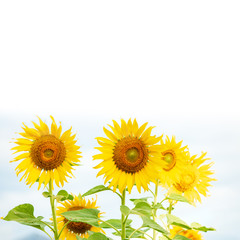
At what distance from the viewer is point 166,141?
11.6ft

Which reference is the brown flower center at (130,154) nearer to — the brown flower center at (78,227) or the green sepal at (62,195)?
the green sepal at (62,195)

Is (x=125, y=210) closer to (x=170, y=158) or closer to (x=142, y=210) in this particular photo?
(x=142, y=210)

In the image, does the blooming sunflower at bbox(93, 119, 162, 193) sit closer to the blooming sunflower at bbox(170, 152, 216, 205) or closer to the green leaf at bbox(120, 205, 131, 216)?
the green leaf at bbox(120, 205, 131, 216)

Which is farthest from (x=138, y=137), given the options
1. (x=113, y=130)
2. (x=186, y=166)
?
(x=186, y=166)

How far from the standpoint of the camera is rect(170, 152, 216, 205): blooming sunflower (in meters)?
3.72

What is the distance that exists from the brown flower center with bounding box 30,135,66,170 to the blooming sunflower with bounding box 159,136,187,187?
0.93 metres

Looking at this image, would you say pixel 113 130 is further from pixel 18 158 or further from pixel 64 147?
pixel 18 158

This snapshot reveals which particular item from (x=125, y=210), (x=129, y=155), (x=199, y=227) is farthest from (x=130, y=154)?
(x=199, y=227)

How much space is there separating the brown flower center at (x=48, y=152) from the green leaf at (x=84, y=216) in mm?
514

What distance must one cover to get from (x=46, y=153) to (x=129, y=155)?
74 cm

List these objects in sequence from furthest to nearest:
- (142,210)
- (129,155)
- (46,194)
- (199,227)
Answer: (199,227) → (46,194) → (129,155) → (142,210)

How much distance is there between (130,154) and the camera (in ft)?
9.63

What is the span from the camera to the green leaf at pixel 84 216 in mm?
2695

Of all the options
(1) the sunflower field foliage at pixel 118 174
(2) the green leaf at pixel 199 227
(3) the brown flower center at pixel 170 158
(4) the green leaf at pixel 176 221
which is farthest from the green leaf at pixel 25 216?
(2) the green leaf at pixel 199 227
